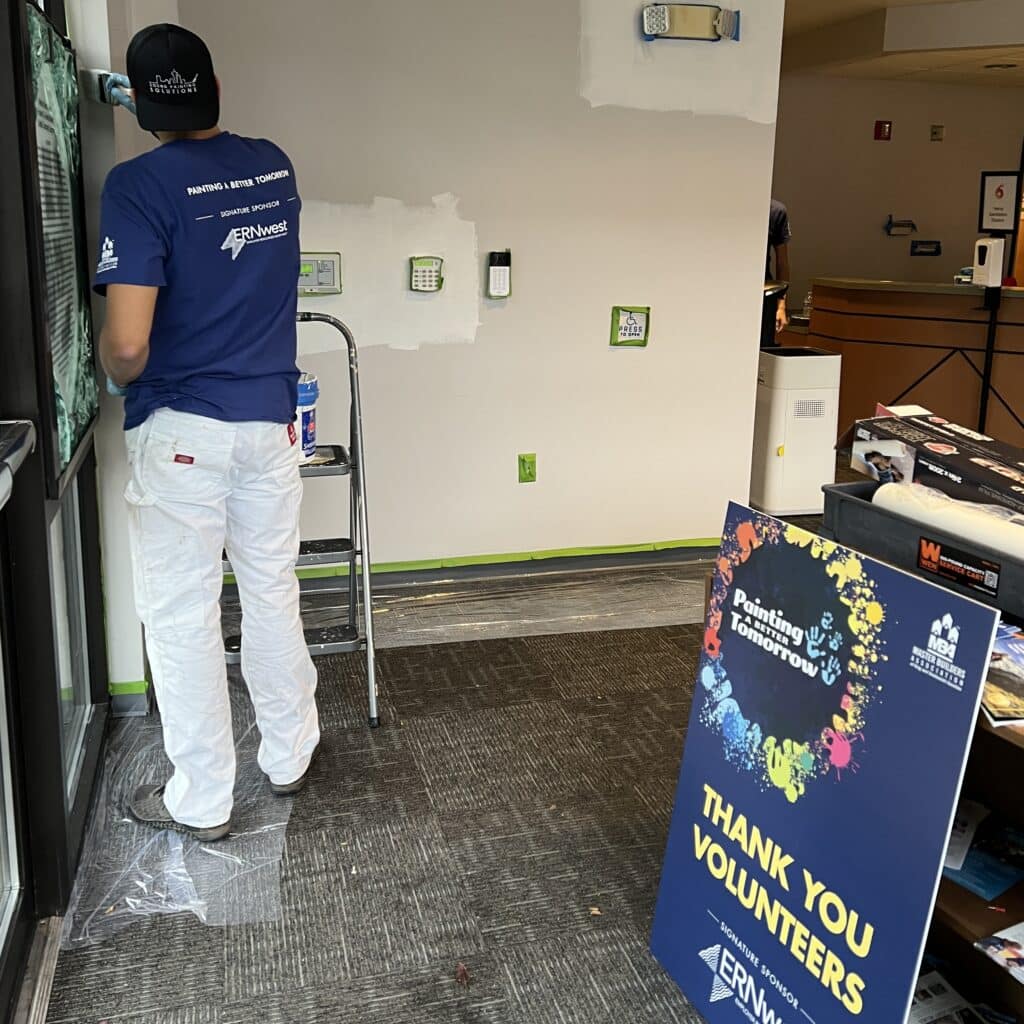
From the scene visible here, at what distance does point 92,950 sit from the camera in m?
1.96

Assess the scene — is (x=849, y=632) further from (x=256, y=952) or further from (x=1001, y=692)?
(x=256, y=952)

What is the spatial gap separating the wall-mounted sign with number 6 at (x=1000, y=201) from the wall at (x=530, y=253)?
7.33ft

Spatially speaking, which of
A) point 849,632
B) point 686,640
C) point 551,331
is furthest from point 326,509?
point 849,632

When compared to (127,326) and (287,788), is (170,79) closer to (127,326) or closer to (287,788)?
(127,326)

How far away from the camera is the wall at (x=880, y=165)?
29.3 feet

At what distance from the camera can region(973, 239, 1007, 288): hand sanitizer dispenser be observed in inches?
219

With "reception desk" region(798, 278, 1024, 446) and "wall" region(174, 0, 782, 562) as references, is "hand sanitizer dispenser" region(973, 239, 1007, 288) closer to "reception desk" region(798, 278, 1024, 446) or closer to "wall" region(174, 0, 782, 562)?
"reception desk" region(798, 278, 1024, 446)

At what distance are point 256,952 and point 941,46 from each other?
770cm

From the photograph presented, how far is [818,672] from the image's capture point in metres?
1.54

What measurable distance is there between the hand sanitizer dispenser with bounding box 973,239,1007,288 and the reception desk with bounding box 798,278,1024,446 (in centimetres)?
11

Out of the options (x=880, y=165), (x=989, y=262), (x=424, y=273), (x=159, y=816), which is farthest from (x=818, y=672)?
(x=880, y=165)

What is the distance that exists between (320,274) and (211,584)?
1.68 m

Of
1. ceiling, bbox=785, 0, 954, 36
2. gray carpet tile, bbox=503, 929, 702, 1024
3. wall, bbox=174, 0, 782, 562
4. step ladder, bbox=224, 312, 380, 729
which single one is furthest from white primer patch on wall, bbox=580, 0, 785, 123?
ceiling, bbox=785, 0, 954, 36

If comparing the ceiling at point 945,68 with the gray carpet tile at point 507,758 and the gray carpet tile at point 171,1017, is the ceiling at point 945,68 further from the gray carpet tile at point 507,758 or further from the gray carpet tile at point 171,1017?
the gray carpet tile at point 171,1017
